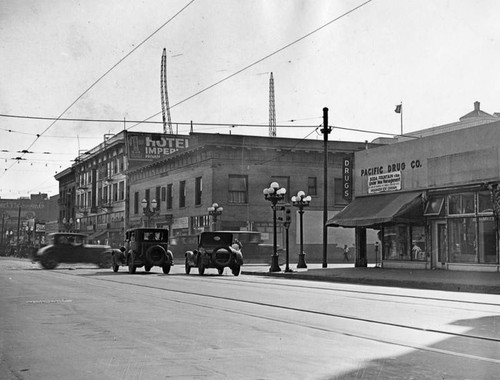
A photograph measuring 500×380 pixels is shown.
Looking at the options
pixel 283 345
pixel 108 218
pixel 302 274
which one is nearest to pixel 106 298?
pixel 283 345

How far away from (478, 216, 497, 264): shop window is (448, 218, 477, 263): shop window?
33 centimetres

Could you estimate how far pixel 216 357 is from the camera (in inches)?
311

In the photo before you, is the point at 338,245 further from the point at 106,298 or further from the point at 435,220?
the point at 106,298

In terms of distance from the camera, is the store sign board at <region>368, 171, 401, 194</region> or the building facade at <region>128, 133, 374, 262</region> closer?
the store sign board at <region>368, 171, 401, 194</region>

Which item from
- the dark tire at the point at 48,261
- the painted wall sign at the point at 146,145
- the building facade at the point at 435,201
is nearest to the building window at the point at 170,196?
the painted wall sign at the point at 146,145

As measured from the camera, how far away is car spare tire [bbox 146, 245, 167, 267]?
1219 inches

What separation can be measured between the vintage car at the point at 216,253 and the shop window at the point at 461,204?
915 centimetres

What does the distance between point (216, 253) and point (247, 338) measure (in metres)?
20.1

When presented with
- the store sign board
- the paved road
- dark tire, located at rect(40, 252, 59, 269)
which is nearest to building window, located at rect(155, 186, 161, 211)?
dark tire, located at rect(40, 252, 59, 269)

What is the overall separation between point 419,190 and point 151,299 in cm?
1650

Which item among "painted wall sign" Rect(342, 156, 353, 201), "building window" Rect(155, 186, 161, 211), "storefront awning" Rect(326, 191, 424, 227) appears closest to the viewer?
"storefront awning" Rect(326, 191, 424, 227)

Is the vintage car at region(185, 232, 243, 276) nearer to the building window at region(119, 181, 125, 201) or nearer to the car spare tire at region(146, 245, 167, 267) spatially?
the car spare tire at region(146, 245, 167, 267)

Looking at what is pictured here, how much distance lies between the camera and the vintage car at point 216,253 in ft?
96.7

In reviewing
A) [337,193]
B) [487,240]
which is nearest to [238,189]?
[337,193]
